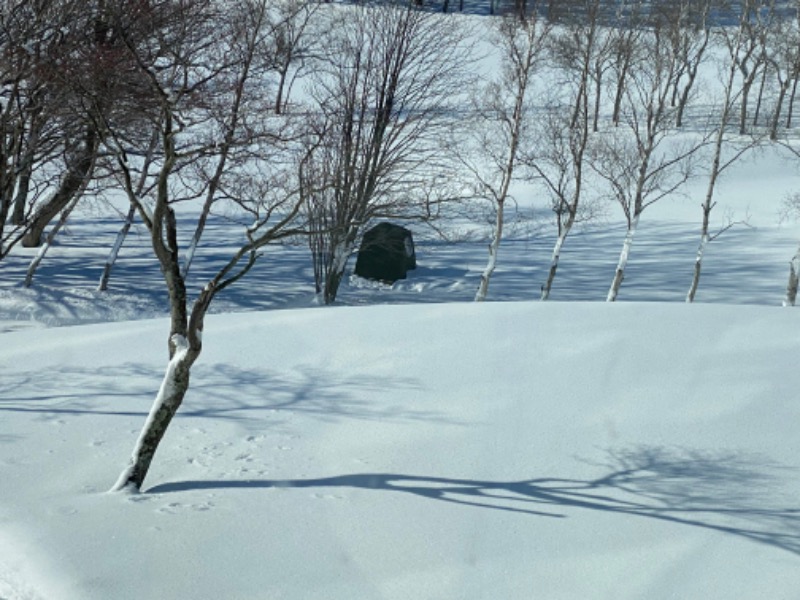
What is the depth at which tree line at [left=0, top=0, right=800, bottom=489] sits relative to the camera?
8484 millimetres

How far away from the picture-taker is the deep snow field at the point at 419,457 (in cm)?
594

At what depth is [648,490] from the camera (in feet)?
23.5

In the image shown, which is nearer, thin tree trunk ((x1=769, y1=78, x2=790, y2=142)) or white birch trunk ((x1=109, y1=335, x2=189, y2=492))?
white birch trunk ((x1=109, y1=335, x2=189, y2=492))

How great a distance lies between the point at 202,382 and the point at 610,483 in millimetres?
4594

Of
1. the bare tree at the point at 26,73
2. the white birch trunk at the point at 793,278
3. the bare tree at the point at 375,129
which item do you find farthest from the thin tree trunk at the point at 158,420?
the white birch trunk at the point at 793,278

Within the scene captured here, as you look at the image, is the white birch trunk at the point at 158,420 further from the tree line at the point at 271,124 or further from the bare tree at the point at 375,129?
the bare tree at the point at 375,129

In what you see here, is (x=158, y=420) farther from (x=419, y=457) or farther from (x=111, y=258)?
(x=111, y=258)

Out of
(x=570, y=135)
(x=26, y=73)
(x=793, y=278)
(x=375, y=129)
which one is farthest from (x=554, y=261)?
(x=26, y=73)

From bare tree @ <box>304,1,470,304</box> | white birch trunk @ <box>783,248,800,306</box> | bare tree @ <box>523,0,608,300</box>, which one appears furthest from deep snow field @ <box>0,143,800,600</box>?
bare tree @ <box>523,0,608,300</box>

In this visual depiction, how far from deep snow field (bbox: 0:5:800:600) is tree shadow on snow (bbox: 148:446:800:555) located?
23 millimetres

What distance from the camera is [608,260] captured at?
24984 mm

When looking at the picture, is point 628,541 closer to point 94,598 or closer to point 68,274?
point 94,598

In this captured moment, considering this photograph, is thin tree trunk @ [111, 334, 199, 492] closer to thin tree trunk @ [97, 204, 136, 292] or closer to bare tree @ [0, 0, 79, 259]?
bare tree @ [0, 0, 79, 259]

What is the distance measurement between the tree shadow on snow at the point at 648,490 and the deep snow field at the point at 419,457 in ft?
0.08
